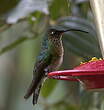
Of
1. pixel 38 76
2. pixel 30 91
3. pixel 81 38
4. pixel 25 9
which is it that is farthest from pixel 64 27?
pixel 30 91

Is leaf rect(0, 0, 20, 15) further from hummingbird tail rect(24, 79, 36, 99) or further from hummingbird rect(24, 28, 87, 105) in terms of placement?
hummingbird tail rect(24, 79, 36, 99)

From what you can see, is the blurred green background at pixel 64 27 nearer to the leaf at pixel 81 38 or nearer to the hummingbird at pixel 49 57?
the leaf at pixel 81 38

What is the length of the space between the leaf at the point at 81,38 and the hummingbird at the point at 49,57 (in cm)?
36

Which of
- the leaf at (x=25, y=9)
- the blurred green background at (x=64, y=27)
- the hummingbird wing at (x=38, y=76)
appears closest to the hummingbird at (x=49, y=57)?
the hummingbird wing at (x=38, y=76)

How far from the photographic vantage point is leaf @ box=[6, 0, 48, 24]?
297cm

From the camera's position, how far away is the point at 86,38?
318 centimetres

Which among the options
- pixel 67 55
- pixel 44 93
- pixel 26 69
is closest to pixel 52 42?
pixel 44 93

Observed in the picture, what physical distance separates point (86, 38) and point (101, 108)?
1.84 ft

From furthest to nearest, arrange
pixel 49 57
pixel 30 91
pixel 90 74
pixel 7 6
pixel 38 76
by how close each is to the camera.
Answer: pixel 7 6 → pixel 49 57 → pixel 38 76 → pixel 30 91 → pixel 90 74

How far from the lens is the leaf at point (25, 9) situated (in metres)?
2.97

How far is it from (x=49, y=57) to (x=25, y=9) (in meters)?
0.52

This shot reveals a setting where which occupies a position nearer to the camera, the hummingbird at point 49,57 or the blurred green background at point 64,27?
the hummingbird at point 49,57

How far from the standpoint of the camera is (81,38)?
10.6 feet

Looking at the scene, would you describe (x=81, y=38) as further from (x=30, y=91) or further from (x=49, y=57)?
(x=30, y=91)
